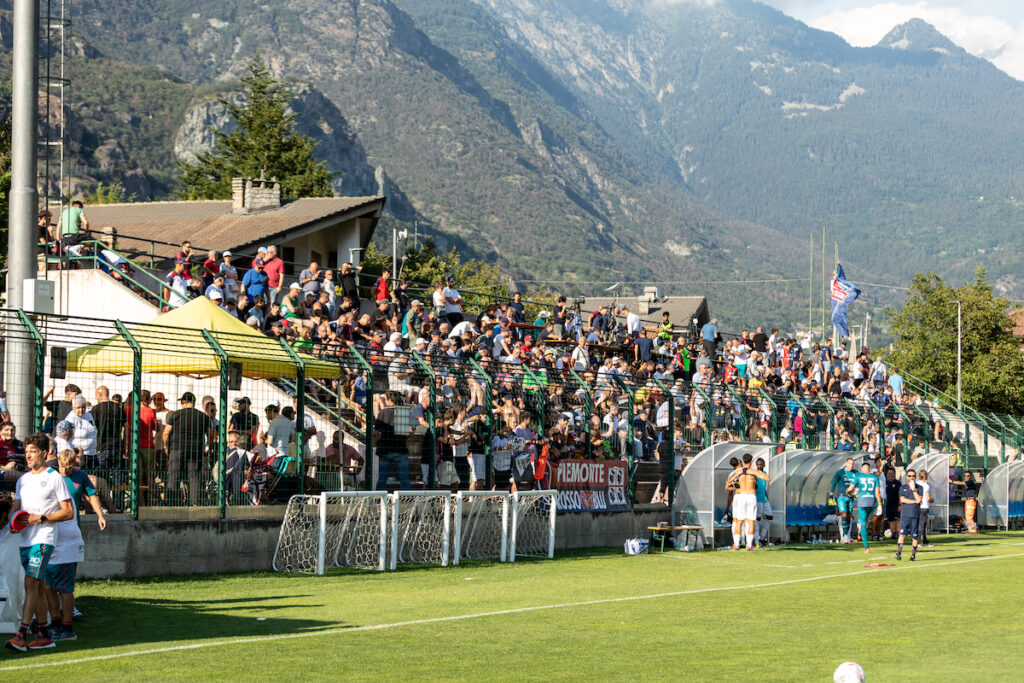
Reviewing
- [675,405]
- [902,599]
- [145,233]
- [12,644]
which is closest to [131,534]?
[12,644]

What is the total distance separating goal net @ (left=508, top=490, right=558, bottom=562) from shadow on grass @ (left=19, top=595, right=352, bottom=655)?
282 inches

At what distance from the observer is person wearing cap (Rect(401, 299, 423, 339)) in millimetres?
29281

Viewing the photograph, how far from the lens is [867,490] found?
27.2 metres

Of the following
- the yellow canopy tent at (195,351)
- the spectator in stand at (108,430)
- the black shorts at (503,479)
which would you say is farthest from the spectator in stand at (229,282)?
the spectator in stand at (108,430)

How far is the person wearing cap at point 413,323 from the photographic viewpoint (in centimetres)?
2928

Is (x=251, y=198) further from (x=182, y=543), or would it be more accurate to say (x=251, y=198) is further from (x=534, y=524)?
(x=182, y=543)

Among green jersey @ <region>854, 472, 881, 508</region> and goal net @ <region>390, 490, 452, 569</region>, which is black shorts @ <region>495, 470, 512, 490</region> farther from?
green jersey @ <region>854, 472, 881, 508</region>

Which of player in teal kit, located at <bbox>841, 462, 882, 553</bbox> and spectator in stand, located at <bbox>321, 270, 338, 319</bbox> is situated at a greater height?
spectator in stand, located at <bbox>321, 270, 338, 319</bbox>

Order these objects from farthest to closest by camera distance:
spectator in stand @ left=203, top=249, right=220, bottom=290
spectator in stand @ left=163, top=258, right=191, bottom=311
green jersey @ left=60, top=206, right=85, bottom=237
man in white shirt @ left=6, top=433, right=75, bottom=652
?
spectator in stand @ left=203, top=249, right=220, bottom=290 < green jersey @ left=60, top=206, right=85, bottom=237 < spectator in stand @ left=163, top=258, right=191, bottom=311 < man in white shirt @ left=6, top=433, right=75, bottom=652

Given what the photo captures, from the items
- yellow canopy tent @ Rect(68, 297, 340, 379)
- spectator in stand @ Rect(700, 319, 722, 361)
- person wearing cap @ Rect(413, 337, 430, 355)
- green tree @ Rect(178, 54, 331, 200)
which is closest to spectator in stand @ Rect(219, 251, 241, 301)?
person wearing cap @ Rect(413, 337, 430, 355)

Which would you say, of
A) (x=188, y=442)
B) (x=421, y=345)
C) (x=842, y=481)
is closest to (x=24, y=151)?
(x=188, y=442)

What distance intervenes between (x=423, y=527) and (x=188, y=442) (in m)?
4.15

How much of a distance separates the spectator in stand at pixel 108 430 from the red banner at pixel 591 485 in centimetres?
933

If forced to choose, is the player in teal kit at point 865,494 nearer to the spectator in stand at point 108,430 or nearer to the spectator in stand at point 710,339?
the spectator in stand at point 710,339
